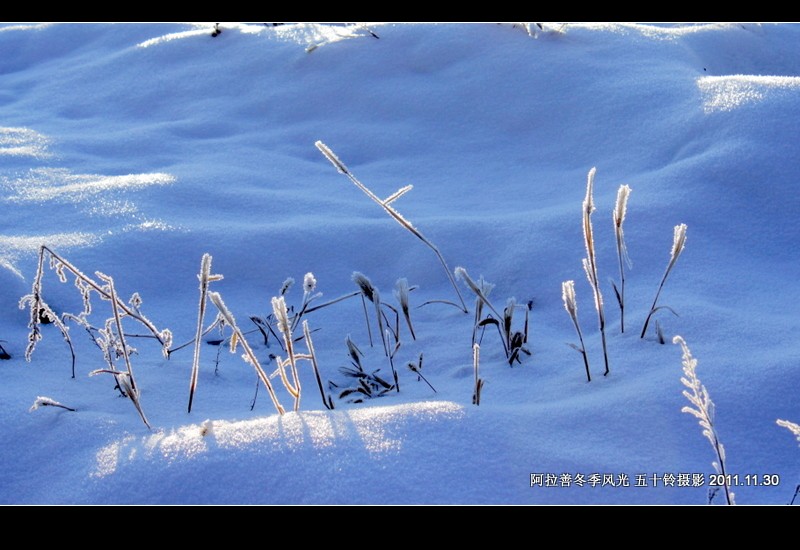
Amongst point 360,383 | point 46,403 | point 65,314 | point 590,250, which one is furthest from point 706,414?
point 65,314

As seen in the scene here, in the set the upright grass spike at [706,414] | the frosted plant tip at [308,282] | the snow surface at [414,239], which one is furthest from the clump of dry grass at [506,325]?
the upright grass spike at [706,414]

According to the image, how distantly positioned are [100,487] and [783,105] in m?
2.17

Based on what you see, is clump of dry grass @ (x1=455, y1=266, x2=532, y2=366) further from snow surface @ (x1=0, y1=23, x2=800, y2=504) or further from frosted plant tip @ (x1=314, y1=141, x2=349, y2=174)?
frosted plant tip @ (x1=314, y1=141, x2=349, y2=174)

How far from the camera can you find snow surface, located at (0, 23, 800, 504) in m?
1.17

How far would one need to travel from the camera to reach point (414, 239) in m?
2.11

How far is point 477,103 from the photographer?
10.0 feet

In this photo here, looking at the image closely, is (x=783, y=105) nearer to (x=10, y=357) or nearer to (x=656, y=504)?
(x=656, y=504)

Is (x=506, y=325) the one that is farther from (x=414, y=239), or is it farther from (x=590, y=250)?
(x=414, y=239)

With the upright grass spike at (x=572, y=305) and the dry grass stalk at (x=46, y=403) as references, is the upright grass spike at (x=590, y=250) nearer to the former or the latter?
the upright grass spike at (x=572, y=305)

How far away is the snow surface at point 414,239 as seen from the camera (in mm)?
1168

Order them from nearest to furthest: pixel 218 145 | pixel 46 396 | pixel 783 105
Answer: pixel 46 396 → pixel 783 105 → pixel 218 145

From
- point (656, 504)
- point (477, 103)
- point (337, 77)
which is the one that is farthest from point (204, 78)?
point (656, 504)

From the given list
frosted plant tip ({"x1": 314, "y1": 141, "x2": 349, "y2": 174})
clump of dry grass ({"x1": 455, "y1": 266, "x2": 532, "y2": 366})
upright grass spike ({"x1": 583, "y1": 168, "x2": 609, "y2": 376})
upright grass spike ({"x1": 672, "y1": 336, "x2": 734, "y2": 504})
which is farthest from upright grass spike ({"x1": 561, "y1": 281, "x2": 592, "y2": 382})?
frosted plant tip ({"x1": 314, "y1": 141, "x2": 349, "y2": 174})

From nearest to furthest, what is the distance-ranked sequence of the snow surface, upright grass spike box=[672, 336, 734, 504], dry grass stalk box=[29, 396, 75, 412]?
upright grass spike box=[672, 336, 734, 504] < the snow surface < dry grass stalk box=[29, 396, 75, 412]
